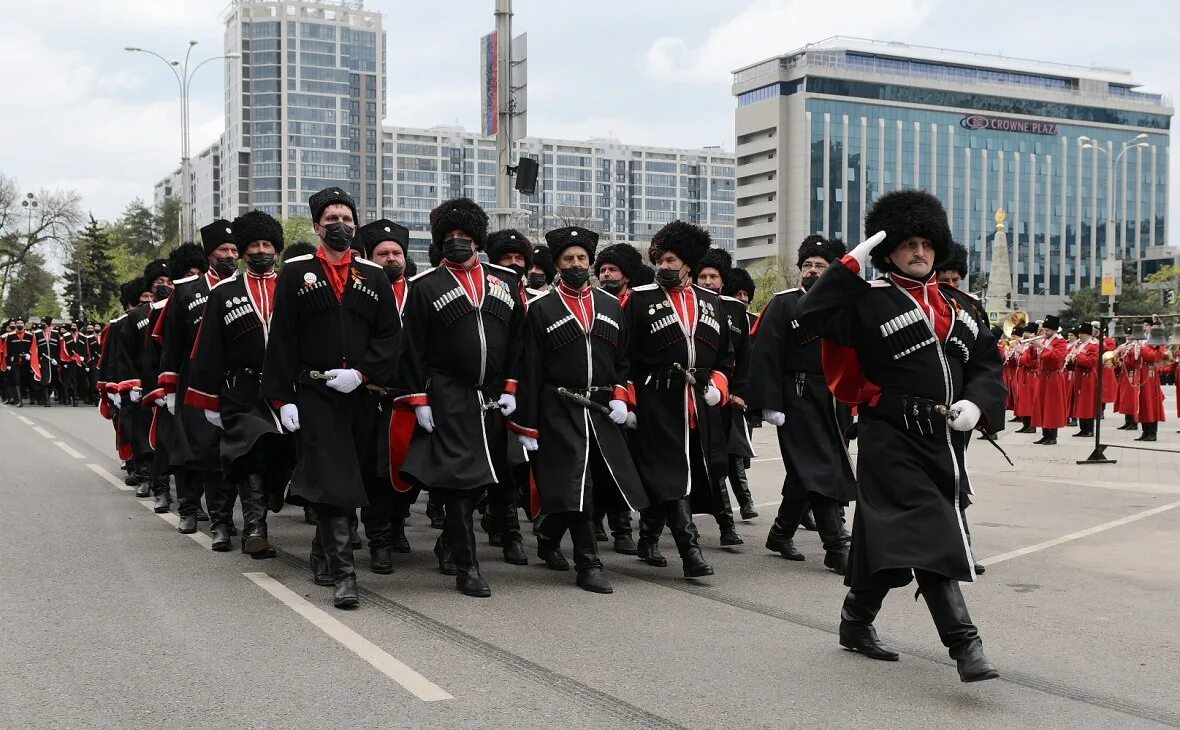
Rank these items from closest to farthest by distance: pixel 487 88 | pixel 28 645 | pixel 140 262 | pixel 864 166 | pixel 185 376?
1. pixel 28 645
2. pixel 185 376
3. pixel 487 88
4. pixel 140 262
5. pixel 864 166

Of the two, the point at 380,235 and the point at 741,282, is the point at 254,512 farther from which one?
the point at 741,282

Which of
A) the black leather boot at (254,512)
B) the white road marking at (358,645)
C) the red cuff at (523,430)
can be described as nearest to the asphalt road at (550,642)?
the white road marking at (358,645)

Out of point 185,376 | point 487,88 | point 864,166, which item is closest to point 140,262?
point 864,166

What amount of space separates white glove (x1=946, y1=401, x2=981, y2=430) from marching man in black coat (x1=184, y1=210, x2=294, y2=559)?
4.57 m

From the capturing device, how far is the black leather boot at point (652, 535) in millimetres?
8766

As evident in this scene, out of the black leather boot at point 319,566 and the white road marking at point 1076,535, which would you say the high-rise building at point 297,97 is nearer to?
the white road marking at point 1076,535

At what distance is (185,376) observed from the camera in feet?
32.4

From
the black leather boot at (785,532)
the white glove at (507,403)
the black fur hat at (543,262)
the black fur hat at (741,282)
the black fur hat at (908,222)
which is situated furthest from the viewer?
the black fur hat at (741,282)

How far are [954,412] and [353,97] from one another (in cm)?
18735

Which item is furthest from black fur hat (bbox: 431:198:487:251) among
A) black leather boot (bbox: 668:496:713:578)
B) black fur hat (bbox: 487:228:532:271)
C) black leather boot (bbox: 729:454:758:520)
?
black leather boot (bbox: 729:454:758:520)

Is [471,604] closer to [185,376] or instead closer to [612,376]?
[612,376]

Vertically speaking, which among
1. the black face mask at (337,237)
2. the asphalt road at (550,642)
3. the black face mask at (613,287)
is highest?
the black face mask at (337,237)

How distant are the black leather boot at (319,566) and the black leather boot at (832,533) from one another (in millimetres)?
3086

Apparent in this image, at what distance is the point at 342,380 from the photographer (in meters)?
7.39
